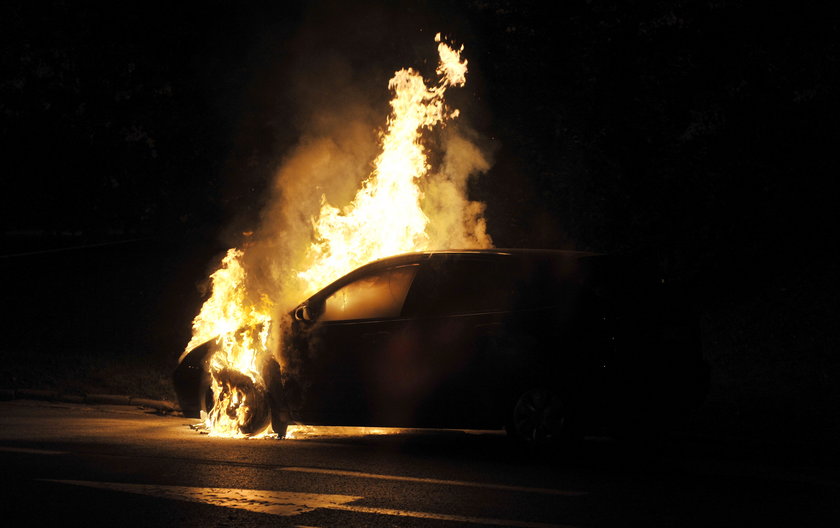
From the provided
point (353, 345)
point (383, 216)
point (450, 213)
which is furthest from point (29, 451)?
point (450, 213)

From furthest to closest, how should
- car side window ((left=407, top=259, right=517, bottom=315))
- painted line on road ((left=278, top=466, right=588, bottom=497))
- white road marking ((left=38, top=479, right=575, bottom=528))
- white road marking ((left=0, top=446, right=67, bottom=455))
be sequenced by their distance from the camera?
car side window ((left=407, top=259, right=517, bottom=315)), white road marking ((left=0, top=446, right=67, bottom=455)), painted line on road ((left=278, top=466, right=588, bottom=497)), white road marking ((left=38, top=479, right=575, bottom=528))

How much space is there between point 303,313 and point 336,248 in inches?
99.7

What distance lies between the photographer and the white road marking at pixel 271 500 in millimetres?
6984

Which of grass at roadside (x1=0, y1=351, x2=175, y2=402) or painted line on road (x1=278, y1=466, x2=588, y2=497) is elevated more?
grass at roadside (x1=0, y1=351, x2=175, y2=402)

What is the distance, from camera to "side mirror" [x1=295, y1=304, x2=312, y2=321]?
34.6 feet

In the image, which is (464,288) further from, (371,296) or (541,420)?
(541,420)

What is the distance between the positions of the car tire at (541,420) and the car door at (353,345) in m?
1.21

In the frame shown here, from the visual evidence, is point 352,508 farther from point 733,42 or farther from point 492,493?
point 733,42

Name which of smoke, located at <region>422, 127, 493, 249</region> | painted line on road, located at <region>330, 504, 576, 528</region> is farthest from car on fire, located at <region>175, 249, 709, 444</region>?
smoke, located at <region>422, 127, 493, 249</region>

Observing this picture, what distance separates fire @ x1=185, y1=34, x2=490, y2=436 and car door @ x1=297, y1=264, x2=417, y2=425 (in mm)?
551

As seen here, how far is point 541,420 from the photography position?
9664mm

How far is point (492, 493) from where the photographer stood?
7.85m

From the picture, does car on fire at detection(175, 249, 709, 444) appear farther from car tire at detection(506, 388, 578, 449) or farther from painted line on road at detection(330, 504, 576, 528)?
painted line on road at detection(330, 504, 576, 528)

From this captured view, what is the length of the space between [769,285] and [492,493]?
1352cm
